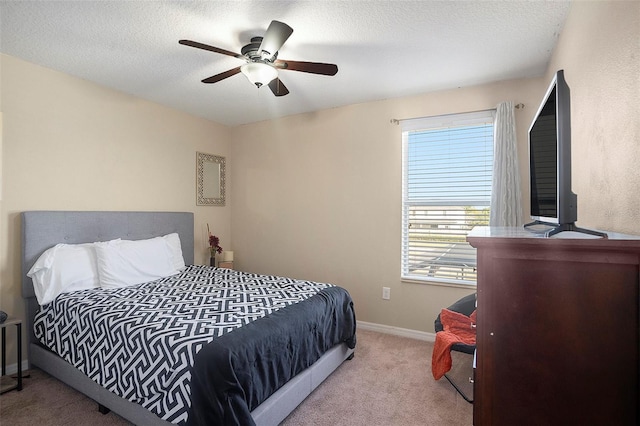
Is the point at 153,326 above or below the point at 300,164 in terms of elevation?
below

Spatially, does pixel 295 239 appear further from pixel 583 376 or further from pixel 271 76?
pixel 583 376

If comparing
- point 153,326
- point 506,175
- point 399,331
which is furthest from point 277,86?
point 399,331

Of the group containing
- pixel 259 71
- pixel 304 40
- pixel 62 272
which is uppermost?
pixel 304 40

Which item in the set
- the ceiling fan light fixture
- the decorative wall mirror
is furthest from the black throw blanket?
the decorative wall mirror

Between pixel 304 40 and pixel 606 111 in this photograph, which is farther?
pixel 304 40

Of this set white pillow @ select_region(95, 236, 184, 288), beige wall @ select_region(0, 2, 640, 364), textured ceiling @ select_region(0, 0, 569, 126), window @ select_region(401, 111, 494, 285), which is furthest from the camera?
window @ select_region(401, 111, 494, 285)

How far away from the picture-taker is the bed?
1600 millimetres

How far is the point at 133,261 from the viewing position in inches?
115

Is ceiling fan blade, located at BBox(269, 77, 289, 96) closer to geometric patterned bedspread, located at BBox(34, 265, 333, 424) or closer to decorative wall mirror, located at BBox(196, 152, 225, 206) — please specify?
geometric patterned bedspread, located at BBox(34, 265, 333, 424)

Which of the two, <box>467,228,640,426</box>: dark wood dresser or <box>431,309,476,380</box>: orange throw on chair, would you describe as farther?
<box>431,309,476,380</box>: orange throw on chair

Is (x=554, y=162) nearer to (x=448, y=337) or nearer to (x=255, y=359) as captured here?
(x=448, y=337)

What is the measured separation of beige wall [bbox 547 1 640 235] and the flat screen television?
Result: 8.1 inches

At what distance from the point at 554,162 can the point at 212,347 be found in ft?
5.84

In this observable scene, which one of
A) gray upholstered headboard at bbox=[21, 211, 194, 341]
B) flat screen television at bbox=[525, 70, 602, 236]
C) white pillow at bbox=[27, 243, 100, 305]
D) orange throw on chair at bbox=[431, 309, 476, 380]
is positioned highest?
flat screen television at bbox=[525, 70, 602, 236]
